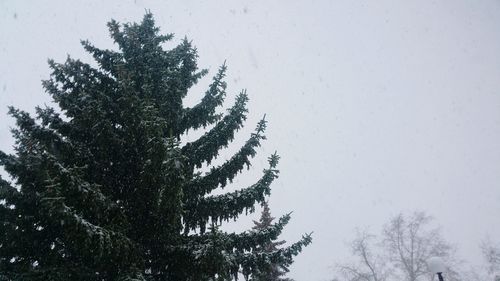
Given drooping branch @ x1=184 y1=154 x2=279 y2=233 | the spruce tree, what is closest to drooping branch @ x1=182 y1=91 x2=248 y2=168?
the spruce tree

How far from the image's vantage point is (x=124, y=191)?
8.54 meters

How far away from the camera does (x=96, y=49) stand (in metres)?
10.8

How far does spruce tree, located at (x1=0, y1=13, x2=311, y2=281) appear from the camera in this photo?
6.54 m

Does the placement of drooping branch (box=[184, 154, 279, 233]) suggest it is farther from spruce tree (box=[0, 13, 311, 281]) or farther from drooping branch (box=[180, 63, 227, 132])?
drooping branch (box=[180, 63, 227, 132])

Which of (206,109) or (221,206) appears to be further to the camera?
(206,109)

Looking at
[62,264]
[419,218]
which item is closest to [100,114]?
[62,264]

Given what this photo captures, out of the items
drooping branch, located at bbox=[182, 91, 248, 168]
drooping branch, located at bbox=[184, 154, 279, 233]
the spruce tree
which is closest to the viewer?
the spruce tree

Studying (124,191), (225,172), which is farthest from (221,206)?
(124,191)

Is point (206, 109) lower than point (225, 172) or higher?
higher

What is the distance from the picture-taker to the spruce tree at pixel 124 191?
6535mm

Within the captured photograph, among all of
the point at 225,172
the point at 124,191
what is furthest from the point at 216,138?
the point at 124,191

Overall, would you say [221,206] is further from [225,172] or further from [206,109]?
[206,109]

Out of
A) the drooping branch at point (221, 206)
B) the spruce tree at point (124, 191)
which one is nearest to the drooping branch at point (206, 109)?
the spruce tree at point (124, 191)

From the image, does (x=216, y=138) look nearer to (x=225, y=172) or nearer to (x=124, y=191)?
(x=225, y=172)
